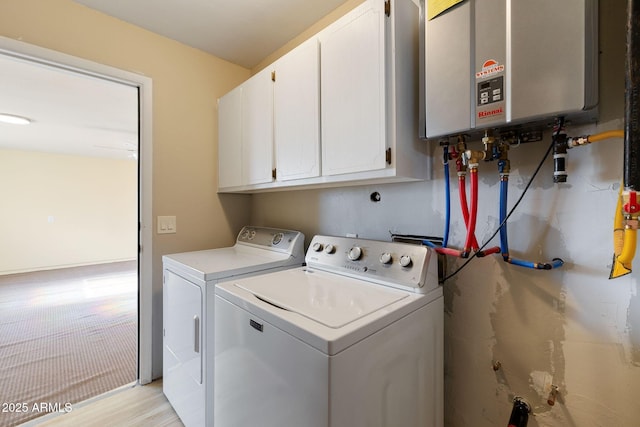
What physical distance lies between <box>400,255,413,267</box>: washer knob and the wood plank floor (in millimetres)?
1610

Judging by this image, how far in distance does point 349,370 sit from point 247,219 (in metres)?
1.99

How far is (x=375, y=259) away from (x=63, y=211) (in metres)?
7.22

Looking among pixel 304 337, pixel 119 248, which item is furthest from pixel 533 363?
pixel 119 248

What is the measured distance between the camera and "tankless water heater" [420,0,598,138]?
791 millimetres

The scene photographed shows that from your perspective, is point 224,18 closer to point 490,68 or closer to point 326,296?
point 490,68

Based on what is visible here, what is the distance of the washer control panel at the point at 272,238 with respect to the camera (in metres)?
1.80

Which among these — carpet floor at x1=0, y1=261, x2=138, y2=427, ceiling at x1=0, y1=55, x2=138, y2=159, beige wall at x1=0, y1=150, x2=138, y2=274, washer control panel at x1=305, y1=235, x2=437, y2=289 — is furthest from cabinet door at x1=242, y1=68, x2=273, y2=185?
beige wall at x1=0, y1=150, x2=138, y2=274

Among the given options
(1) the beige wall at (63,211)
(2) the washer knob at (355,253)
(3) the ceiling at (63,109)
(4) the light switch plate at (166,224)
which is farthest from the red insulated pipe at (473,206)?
(1) the beige wall at (63,211)

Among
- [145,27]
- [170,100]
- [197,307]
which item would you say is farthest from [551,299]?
[145,27]

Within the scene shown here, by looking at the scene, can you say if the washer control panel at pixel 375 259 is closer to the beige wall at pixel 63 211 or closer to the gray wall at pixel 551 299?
the gray wall at pixel 551 299

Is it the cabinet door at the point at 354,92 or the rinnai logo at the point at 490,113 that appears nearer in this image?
the rinnai logo at the point at 490,113

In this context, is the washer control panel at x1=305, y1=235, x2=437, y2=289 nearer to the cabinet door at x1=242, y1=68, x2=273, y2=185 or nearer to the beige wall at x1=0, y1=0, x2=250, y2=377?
the cabinet door at x1=242, y1=68, x2=273, y2=185

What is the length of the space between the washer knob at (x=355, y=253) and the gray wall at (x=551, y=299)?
13.0 inches

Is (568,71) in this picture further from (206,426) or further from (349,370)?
(206,426)
